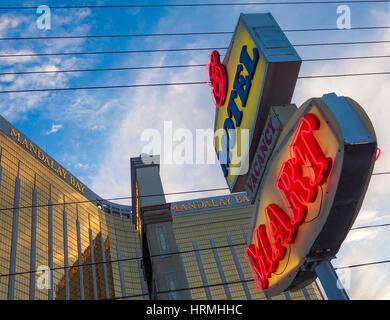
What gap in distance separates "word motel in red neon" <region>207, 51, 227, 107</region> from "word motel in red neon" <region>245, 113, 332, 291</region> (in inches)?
218

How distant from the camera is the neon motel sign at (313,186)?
671 centimetres

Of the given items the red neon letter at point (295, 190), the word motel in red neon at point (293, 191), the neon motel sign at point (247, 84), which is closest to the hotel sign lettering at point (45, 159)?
the neon motel sign at point (247, 84)

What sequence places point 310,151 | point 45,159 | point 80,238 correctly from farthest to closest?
point 80,238 < point 45,159 < point 310,151

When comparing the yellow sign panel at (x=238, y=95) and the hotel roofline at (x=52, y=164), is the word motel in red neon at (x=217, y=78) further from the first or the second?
the hotel roofline at (x=52, y=164)

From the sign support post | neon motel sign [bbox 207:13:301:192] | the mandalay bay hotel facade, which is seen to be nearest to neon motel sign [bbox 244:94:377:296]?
the sign support post

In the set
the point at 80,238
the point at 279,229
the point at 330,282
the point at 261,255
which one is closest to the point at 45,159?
the point at 80,238

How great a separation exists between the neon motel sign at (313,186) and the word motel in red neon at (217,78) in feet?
15.3

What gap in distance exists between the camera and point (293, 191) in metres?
8.48

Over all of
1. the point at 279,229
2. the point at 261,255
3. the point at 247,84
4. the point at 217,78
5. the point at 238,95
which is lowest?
the point at 279,229

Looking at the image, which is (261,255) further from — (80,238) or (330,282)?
(80,238)

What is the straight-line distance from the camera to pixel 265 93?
1061 centimetres

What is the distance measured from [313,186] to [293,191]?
0.96m

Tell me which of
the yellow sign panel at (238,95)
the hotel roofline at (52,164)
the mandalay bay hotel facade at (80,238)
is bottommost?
the yellow sign panel at (238,95)
